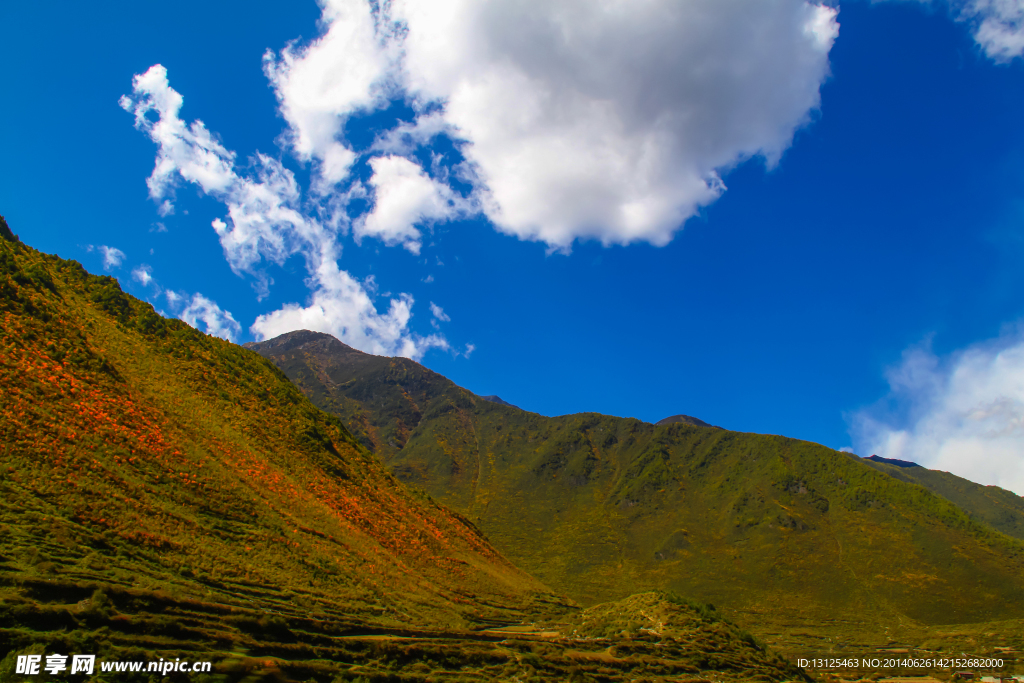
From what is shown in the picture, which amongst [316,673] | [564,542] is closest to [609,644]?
[316,673]

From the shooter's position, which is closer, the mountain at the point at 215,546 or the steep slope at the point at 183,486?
the mountain at the point at 215,546

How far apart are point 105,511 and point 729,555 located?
19216cm

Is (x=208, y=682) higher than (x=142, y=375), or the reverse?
(x=142, y=375)

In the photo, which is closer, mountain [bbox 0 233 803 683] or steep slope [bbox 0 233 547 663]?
mountain [bbox 0 233 803 683]

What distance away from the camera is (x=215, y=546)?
4156 centimetres

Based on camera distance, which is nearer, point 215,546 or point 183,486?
point 215,546

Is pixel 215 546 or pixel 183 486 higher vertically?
pixel 183 486

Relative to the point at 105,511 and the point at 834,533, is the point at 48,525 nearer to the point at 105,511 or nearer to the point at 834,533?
the point at 105,511

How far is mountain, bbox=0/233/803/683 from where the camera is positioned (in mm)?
25969

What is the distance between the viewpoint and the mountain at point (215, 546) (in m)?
26.0

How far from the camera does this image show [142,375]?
6675cm

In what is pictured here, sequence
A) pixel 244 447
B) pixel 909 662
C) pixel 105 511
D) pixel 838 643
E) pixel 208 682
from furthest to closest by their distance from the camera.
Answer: pixel 838 643
pixel 909 662
pixel 244 447
pixel 105 511
pixel 208 682

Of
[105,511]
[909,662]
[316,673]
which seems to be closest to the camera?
[316,673]

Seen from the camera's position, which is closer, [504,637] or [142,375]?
[504,637]
